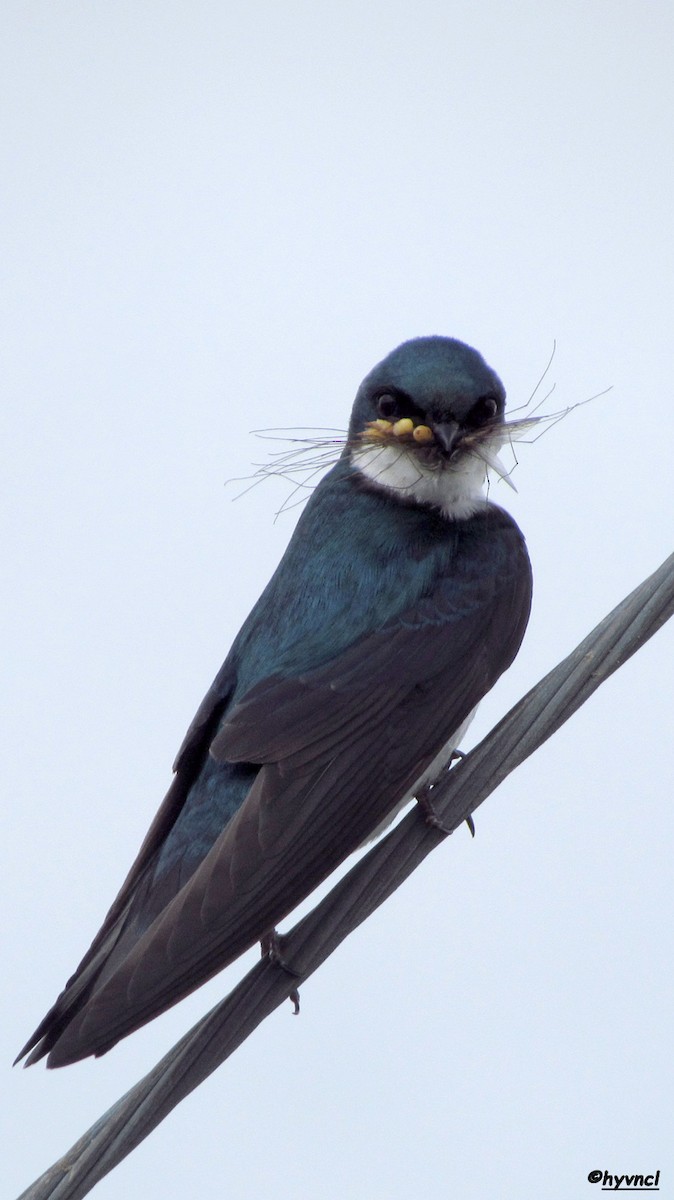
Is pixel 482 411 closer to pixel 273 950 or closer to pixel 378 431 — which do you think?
pixel 378 431

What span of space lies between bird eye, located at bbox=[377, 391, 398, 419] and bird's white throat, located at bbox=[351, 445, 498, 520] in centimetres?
8

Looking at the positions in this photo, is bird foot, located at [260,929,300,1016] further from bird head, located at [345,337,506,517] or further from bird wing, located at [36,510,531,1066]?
bird head, located at [345,337,506,517]

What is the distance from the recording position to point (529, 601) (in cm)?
311

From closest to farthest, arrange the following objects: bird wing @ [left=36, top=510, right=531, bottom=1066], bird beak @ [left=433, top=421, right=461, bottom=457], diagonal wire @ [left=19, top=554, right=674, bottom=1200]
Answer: diagonal wire @ [left=19, top=554, right=674, bottom=1200] < bird wing @ [left=36, top=510, right=531, bottom=1066] < bird beak @ [left=433, top=421, right=461, bottom=457]

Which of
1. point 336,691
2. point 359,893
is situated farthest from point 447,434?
point 359,893

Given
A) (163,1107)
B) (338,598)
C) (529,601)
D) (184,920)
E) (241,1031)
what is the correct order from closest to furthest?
(163,1107)
(241,1031)
(184,920)
(338,598)
(529,601)

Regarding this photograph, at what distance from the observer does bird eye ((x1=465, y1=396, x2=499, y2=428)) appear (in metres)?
3.05

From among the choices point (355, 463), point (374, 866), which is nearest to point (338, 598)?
point (355, 463)

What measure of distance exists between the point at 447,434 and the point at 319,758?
721 mm

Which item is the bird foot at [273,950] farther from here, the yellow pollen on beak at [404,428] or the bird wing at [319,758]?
the yellow pollen on beak at [404,428]

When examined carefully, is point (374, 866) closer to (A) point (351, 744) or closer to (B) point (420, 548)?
(A) point (351, 744)

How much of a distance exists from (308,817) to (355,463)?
3.03ft

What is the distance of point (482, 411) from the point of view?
10.1 ft

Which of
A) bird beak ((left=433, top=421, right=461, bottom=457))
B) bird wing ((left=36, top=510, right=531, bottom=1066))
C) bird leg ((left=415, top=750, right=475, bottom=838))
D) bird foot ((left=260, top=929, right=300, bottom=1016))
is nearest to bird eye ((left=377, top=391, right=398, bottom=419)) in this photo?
bird beak ((left=433, top=421, right=461, bottom=457))
